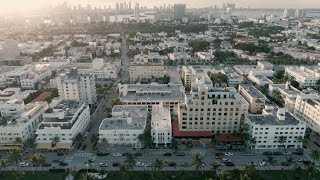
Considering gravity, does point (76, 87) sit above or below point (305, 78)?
above

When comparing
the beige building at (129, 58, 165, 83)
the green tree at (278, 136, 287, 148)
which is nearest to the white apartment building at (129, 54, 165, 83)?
the beige building at (129, 58, 165, 83)

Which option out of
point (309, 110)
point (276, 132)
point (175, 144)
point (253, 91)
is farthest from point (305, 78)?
point (175, 144)

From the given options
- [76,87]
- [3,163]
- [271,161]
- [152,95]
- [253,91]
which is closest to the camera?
[3,163]

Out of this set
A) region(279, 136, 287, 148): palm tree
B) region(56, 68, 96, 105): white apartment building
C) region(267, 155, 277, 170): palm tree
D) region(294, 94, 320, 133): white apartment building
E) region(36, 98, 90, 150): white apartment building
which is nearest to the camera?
region(267, 155, 277, 170): palm tree

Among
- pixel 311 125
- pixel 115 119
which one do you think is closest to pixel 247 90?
pixel 311 125

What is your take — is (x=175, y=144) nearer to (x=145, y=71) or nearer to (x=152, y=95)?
(x=152, y=95)

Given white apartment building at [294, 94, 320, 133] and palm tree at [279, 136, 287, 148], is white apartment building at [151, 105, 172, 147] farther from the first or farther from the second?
white apartment building at [294, 94, 320, 133]

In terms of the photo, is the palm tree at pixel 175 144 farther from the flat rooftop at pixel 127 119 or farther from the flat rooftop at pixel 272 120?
the flat rooftop at pixel 272 120
